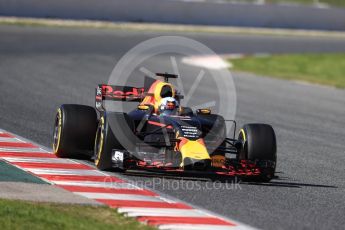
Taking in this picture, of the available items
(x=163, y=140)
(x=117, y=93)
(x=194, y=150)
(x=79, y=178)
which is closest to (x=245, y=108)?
(x=117, y=93)

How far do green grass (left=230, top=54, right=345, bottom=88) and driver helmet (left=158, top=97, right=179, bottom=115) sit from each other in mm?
17521

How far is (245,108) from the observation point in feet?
72.5

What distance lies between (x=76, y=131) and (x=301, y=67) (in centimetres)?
2240

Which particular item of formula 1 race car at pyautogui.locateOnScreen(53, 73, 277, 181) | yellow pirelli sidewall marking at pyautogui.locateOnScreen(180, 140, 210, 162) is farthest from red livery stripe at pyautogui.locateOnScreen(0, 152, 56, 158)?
yellow pirelli sidewall marking at pyautogui.locateOnScreen(180, 140, 210, 162)

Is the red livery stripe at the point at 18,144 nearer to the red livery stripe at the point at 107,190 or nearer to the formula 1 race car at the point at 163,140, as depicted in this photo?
the formula 1 race car at the point at 163,140

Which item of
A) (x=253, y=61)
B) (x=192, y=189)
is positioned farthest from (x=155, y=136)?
(x=253, y=61)

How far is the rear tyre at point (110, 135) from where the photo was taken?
461 inches

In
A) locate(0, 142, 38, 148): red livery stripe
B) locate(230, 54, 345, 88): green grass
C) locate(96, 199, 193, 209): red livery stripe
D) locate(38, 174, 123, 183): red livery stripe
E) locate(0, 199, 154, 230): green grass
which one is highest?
locate(230, 54, 345, 88): green grass

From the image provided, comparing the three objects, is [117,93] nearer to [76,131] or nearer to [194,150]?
[76,131]

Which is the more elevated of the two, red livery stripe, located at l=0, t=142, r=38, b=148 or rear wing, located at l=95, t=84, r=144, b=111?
rear wing, located at l=95, t=84, r=144, b=111

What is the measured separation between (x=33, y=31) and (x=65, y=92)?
46.2 ft

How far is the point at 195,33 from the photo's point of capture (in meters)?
42.0

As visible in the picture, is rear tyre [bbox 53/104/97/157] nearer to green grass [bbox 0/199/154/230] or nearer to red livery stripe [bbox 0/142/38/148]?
red livery stripe [bbox 0/142/38/148]

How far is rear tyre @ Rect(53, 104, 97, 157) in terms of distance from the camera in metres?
12.7
